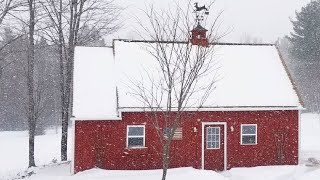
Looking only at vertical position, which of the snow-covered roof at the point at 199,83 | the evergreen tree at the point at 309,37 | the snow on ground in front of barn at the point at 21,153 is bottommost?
the snow on ground in front of barn at the point at 21,153

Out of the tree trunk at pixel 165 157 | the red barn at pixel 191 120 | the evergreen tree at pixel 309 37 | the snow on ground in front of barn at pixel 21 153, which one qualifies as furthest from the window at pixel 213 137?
the evergreen tree at pixel 309 37

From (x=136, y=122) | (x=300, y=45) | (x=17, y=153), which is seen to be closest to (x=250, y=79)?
(x=136, y=122)

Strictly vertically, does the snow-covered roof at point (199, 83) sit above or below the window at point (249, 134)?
above

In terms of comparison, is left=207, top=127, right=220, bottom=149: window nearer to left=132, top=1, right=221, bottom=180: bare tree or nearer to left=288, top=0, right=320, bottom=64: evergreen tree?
left=132, top=1, right=221, bottom=180: bare tree

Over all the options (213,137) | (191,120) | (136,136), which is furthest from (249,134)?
(136,136)

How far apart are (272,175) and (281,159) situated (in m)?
2.51

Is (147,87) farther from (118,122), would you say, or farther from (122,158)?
(122,158)

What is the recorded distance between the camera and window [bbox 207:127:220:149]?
18.2 meters

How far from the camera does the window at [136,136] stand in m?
17.3

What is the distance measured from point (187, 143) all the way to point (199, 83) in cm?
308

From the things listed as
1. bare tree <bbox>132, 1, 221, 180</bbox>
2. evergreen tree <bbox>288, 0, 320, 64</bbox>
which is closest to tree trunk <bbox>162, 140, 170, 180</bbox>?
bare tree <bbox>132, 1, 221, 180</bbox>

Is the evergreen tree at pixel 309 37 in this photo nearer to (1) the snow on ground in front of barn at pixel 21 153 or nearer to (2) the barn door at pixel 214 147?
(1) the snow on ground in front of barn at pixel 21 153

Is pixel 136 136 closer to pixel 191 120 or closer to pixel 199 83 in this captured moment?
pixel 191 120

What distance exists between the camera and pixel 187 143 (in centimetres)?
1778
